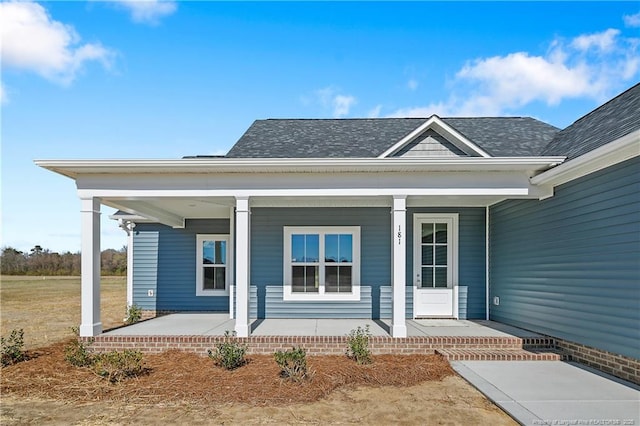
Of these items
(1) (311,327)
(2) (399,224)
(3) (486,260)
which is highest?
(2) (399,224)

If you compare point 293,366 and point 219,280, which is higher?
point 219,280

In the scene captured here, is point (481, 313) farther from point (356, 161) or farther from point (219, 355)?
point (219, 355)

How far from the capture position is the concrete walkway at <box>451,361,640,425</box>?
13.1 feet

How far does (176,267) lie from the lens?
1092cm

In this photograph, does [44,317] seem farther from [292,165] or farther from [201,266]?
[292,165]

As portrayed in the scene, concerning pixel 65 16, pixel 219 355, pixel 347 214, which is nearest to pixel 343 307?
pixel 347 214

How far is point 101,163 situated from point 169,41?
4.06 metres

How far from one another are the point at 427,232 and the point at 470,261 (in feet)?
3.68

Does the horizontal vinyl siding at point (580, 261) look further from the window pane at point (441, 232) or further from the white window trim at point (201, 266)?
the white window trim at point (201, 266)

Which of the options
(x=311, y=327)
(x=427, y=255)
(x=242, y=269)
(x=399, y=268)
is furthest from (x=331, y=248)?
(x=242, y=269)

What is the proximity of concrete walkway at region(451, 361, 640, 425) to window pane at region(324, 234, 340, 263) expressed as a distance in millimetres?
3774

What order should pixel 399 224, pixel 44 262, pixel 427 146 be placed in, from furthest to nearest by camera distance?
pixel 44 262
pixel 427 146
pixel 399 224

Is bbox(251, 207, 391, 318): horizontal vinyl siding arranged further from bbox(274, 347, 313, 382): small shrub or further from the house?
bbox(274, 347, 313, 382): small shrub

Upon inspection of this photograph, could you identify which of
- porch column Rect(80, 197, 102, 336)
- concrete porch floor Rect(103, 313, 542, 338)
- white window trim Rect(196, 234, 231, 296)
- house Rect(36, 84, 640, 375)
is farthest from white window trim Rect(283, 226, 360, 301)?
porch column Rect(80, 197, 102, 336)
